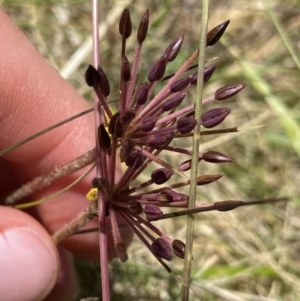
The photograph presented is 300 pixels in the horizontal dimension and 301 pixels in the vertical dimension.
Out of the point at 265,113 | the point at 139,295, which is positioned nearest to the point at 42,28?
the point at 265,113

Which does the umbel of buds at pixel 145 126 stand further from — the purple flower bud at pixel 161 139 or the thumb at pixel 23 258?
the thumb at pixel 23 258

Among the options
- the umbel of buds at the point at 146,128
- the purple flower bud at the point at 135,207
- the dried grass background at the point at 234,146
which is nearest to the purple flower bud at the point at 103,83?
the umbel of buds at the point at 146,128

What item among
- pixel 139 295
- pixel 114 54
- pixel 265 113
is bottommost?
pixel 139 295

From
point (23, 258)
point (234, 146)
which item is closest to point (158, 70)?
point (23, 258)

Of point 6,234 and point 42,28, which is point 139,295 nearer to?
point 6,234

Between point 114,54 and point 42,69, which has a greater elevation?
point 114,54

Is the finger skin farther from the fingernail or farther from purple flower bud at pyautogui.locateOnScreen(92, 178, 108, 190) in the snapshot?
purple flower bud at pyautogui.locateOnScreen(92, 178, 108, 190)

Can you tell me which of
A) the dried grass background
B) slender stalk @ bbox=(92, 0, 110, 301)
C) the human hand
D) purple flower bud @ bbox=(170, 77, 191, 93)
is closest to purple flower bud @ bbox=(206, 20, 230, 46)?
purple flower bud @ bbox=(170, 77, 191, 93)
